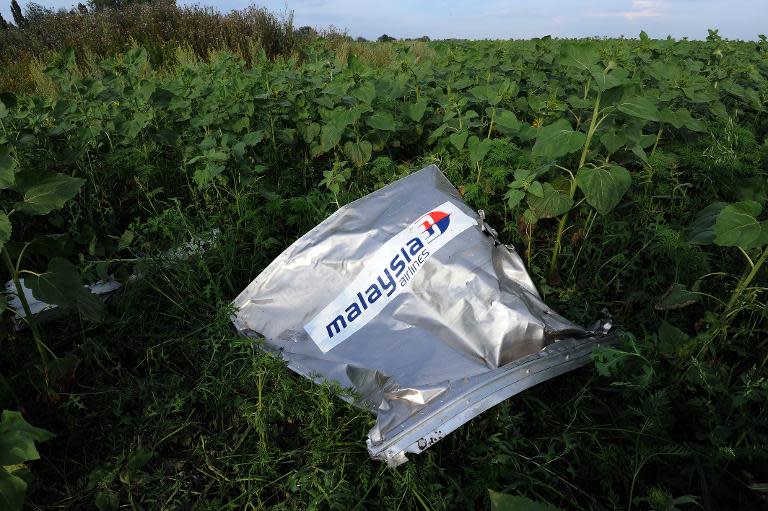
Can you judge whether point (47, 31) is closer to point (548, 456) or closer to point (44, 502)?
point (44, 502)

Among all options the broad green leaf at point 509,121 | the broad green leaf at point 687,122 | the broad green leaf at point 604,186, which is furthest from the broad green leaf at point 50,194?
the broad green leaf at point 687,122

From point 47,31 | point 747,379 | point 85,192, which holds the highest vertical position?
point 47,31

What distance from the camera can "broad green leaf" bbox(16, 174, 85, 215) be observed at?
57.4 inches

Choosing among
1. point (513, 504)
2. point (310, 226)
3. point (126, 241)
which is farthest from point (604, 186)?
point (126, 241)

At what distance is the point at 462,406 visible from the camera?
4.44 ft

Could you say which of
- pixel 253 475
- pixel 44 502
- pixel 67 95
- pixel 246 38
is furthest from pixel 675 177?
pixel 246 38

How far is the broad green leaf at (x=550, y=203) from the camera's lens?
73.2 inches

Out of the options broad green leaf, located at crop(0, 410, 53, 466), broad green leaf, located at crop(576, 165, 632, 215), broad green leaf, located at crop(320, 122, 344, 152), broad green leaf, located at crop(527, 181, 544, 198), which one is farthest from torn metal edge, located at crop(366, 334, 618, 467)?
broad green leaf, located at crop(320, 122, 344, 152)

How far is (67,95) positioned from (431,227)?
9.14ft

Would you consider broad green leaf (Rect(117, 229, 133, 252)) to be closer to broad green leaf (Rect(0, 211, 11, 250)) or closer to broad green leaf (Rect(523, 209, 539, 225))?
broad green leaf (Rect(0, 211, 11, 250))

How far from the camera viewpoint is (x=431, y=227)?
181cm

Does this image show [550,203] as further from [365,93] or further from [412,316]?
[365,93]

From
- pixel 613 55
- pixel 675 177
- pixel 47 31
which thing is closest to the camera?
pixel 613 55

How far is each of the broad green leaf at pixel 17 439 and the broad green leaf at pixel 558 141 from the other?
1.65 metres
